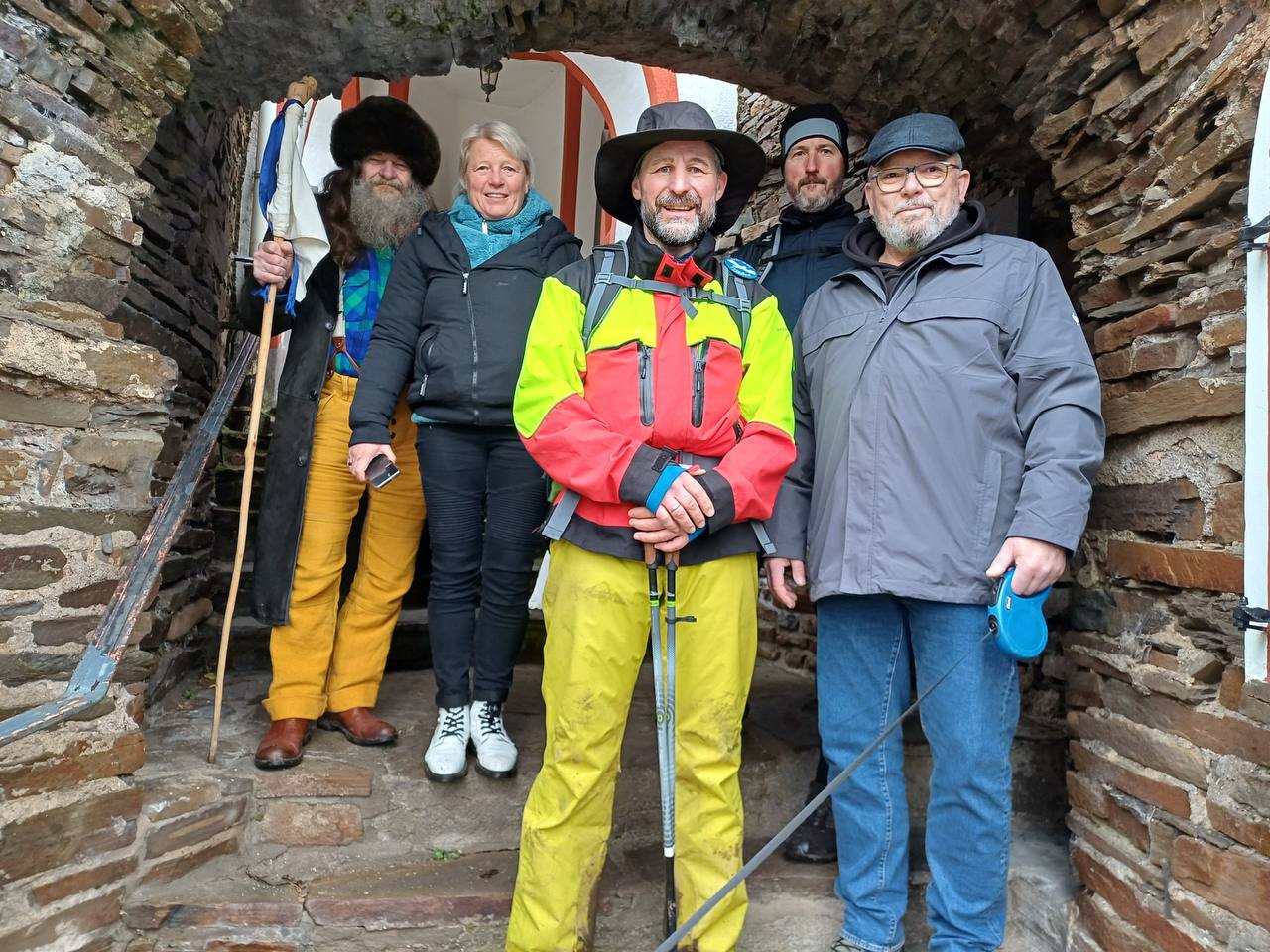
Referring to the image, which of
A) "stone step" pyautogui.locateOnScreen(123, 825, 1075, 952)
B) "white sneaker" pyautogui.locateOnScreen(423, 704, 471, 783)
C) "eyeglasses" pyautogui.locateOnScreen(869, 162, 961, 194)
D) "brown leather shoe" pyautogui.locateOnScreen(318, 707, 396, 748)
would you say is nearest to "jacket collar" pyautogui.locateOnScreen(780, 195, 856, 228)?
"eyeglasses" pyautogui.locateOnScreen(869, 162, 961, 194)

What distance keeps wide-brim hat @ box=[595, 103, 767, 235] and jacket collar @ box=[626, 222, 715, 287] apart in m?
0.23

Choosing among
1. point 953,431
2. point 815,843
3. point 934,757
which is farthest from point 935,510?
point 815,843

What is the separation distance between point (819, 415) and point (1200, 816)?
53.8 inches

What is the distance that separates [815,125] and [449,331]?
5.05ft

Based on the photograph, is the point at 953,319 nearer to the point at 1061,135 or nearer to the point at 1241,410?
the point at 1241,410

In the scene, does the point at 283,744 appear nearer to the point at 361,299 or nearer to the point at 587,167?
the point at 361,299

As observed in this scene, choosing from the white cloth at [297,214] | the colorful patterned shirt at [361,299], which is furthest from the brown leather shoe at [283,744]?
the white cloth at [297,214]

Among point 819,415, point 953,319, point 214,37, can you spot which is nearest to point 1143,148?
point 953,319

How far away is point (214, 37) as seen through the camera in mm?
3043

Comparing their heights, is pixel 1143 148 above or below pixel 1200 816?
above

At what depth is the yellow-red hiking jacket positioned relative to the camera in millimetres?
2270

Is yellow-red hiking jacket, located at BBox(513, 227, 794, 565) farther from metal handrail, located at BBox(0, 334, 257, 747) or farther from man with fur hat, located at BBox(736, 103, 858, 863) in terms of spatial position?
metal handrail, located at BBox(0, 334, 257, 747)

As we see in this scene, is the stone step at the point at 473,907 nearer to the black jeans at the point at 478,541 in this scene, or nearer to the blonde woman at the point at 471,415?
the blonde woman at the point at 471,415

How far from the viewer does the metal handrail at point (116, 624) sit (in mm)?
2354
